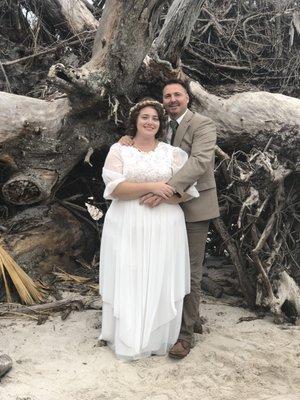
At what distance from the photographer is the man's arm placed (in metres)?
3.79

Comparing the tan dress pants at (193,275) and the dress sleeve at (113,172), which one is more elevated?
the dress sleeve at (113,172)

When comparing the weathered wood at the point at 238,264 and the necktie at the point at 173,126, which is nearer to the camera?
the necktie at the point at 173,126

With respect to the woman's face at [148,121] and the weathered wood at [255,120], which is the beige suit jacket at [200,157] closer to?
the woman's face at [148,121]

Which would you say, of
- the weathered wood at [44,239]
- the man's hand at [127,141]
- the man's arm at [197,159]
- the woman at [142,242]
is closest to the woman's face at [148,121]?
the woman at [142,242]

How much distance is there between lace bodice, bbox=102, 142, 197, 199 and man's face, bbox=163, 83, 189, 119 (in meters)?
0.40

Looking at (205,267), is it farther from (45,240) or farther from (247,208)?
(45,240)

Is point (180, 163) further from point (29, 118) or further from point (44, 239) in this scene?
point (44, 239)

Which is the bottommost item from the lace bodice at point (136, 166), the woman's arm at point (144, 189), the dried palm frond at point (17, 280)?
the dried palm frond at point (17, 280)

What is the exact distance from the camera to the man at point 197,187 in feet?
13.1

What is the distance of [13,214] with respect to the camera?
5375 mm

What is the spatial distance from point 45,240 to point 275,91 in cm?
355

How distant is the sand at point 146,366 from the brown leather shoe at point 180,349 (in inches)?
1.8

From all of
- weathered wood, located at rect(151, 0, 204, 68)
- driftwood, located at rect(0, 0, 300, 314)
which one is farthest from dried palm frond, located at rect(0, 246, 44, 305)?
weathered wood, located at rect(151, 0, 204, 68)

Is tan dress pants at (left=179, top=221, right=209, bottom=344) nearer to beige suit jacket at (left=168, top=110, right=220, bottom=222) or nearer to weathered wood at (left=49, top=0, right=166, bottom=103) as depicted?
beige suit jacket at (left=168, top=110, right=220, bottom=222)
